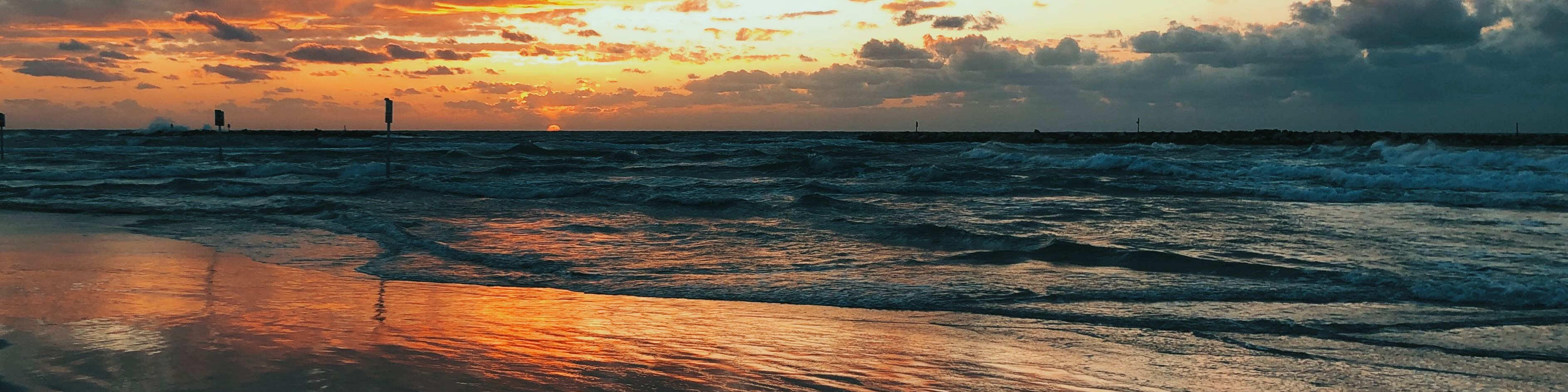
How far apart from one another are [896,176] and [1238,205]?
11.0 metres

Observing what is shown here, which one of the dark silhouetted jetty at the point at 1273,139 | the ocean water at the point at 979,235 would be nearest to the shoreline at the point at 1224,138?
the dark silhouetted jetty at the point at 1273,139

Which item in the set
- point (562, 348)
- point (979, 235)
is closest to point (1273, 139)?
point (979, 235)

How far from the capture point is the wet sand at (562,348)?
4891 millimetres

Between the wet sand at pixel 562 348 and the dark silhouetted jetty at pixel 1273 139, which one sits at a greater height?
the dark silhouetted jetty at pixel 1273 139

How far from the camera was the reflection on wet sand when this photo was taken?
486 cm

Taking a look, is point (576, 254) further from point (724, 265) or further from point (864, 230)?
point (864, 230)

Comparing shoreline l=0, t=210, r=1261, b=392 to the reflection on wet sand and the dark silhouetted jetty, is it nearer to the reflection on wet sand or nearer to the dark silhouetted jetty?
the reflection on wet sand

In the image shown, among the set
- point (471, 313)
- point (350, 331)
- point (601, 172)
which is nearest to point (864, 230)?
point (471, 313)

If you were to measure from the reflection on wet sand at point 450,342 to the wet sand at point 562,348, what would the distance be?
2cm

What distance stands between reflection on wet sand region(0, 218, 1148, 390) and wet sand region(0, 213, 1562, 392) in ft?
0.07

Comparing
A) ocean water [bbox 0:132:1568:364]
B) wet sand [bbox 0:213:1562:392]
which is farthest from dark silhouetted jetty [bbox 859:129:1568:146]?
wet sand [bbox 0:213:1562:392]

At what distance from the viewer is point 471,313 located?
7031 mm

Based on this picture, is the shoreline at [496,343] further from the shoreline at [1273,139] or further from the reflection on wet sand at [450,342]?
the shoreline at [1273,139]

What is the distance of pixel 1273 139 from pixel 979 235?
196ft
